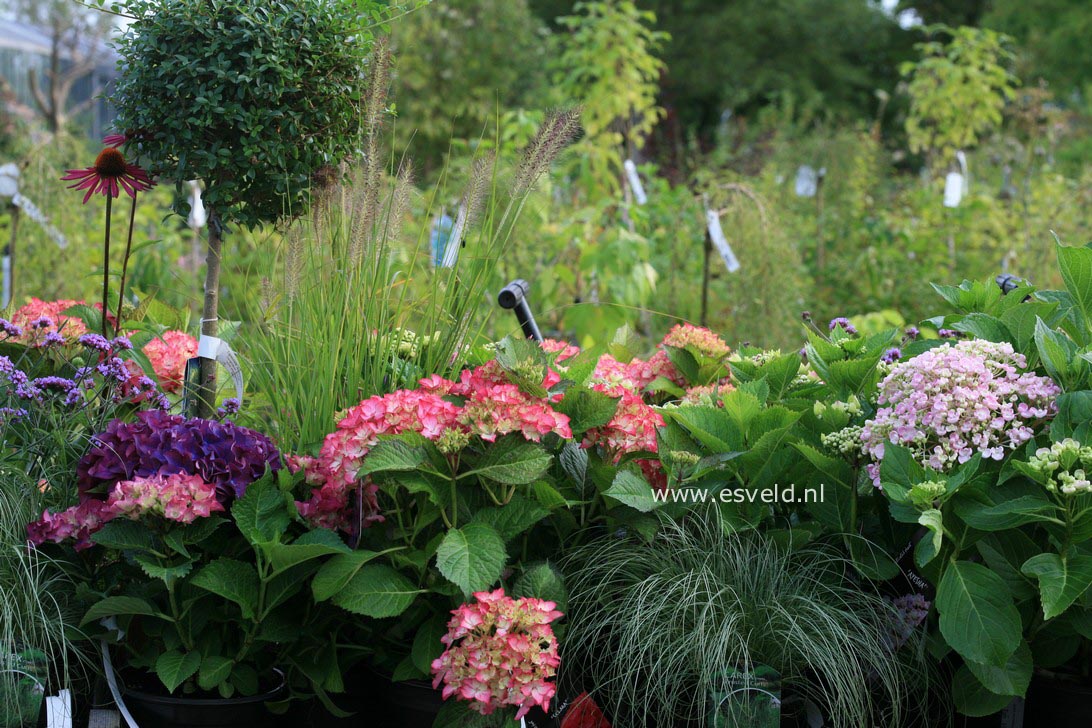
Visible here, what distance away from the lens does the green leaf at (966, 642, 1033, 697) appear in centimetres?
172

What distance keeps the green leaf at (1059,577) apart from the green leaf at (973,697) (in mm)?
206

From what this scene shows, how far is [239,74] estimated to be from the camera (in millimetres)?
2125

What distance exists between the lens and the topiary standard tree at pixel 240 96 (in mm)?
2152

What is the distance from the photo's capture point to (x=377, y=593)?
5.84ft

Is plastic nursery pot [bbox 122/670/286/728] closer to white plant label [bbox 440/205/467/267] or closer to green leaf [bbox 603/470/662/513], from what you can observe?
green leaf [bbox 603/470/662/513]

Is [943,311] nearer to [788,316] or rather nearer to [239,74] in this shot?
[788,316]

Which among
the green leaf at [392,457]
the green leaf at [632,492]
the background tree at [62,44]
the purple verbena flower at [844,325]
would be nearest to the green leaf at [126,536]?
the green leaf at [392,457]

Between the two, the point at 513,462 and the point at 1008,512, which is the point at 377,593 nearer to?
the point at 513,462

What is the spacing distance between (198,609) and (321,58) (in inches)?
46.2

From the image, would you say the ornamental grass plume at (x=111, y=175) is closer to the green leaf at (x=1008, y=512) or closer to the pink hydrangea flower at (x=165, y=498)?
the pink hydrangea flower at (x=165, y=498)

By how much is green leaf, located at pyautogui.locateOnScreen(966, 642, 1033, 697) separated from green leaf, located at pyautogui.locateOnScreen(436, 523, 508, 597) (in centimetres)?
81

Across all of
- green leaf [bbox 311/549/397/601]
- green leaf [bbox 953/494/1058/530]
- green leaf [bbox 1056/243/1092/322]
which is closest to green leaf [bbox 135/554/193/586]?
green leaf [bbox 311/549/397/601]

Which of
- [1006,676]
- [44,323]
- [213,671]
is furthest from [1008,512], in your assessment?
[44,323]

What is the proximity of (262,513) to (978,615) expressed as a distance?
123 centimetres
